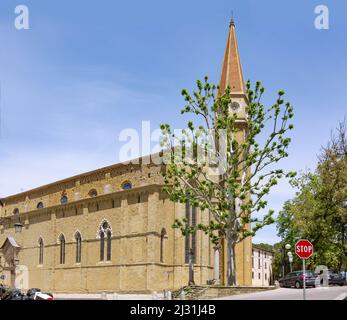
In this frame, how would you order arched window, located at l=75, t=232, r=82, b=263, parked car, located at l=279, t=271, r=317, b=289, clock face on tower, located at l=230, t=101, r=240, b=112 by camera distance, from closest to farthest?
parked car, located at l=279, t=271, r=317, b=289, clock face on tower, located at l=230, t=101, r=240, b=112, arched window, located at l=75, t=232, r=82, b=263

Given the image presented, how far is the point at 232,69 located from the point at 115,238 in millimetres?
19584

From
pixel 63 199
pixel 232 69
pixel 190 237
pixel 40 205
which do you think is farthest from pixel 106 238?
pixel 232 69

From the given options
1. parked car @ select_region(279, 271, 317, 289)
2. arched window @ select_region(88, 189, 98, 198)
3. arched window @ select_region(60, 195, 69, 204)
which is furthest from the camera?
arched window @ select_region(60, 195, 69, 204)

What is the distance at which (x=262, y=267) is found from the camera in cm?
8556

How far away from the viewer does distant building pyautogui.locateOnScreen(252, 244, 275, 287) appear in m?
81.2

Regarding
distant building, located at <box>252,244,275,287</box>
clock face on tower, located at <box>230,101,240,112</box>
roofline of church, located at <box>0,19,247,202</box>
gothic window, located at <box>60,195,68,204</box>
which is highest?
roofline of church, located at <box>0,19,247,202</box>

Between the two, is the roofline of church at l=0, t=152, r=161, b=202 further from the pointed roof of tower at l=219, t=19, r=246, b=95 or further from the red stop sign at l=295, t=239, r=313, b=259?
the red stop sign at l=295, t=239, r=313, b=259

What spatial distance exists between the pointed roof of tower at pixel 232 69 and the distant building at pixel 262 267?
38131mm

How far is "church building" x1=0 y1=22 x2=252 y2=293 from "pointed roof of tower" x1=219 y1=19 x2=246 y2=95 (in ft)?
0.32

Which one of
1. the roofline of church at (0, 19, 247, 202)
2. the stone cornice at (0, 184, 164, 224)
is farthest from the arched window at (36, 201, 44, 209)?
the roofline of church at (0, 19, 247, 202)

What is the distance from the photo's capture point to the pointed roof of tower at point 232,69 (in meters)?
47.7

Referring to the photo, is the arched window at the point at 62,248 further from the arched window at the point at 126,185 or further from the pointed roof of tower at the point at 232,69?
the pointed roof of tower at the point at 232,69

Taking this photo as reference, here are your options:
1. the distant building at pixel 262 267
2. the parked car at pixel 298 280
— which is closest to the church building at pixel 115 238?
the parked car at pixel 298 280
